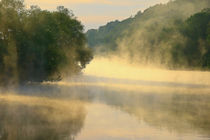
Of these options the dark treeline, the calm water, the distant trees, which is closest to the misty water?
the calm water

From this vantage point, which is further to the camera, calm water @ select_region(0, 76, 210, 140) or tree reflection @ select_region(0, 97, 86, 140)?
calm water @ select_region(0, 76, 210, 140)

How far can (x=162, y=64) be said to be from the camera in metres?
124

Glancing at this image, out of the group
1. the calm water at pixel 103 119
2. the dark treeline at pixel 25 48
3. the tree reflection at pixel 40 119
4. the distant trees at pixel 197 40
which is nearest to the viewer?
the tree reflection at pixel 40 119

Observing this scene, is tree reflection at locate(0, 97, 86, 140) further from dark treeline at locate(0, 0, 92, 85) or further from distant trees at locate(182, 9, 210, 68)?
distant trees at locate(182, 9, 210, 68)

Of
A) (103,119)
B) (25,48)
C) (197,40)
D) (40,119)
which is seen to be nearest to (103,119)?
(103,119)

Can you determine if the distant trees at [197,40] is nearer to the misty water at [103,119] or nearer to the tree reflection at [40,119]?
the misty water at [103,119]

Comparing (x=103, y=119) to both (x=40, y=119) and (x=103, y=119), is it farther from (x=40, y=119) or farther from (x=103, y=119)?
(x=40, y=119)

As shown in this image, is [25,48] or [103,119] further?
[25,48]

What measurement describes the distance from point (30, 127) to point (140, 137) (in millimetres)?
4185

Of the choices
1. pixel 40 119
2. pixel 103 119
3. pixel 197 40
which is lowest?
pixel 103 119

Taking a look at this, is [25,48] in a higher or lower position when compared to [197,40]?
lower

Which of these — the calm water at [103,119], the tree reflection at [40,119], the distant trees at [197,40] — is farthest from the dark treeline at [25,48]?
the distant trees at [197,40]

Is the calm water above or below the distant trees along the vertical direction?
below

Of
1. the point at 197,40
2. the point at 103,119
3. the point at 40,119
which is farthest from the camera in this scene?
the point at 197,40
